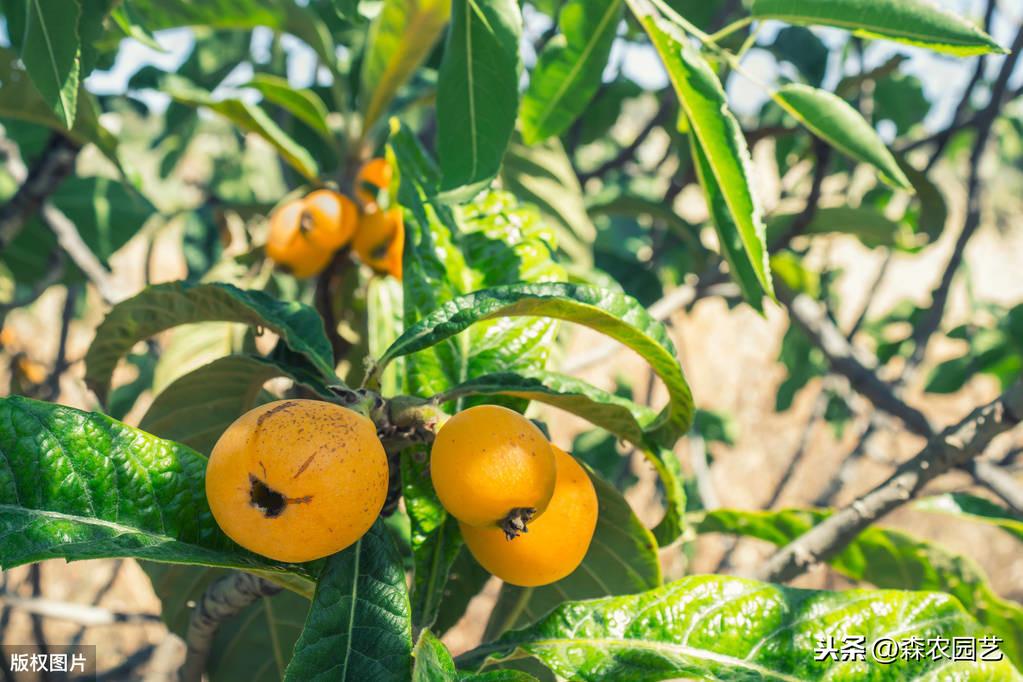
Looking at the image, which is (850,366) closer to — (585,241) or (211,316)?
(585,241)

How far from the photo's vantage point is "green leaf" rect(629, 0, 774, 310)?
81 cm

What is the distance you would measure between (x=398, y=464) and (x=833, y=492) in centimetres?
217

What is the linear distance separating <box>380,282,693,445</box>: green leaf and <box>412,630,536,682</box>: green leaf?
0.82 feet

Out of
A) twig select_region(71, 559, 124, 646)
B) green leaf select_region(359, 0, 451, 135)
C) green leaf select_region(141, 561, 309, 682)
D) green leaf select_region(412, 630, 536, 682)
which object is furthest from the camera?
twig select_region(71, 559, 124, 646)

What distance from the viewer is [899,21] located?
2.61 feet

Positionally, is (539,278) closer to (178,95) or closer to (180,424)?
(180,424)

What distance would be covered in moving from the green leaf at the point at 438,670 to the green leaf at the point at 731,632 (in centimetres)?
9

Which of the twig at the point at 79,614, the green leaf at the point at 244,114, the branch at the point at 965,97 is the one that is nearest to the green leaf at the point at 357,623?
the green leaf at the point at 244,114

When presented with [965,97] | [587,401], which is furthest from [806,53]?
[587,401]

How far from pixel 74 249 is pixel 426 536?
1.20 m

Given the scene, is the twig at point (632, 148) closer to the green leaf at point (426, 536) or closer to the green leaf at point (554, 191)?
the green leaf at point (554, 191)

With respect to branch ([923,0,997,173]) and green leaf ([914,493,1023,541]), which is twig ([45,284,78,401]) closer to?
green leaf ([914,493,1023,541])

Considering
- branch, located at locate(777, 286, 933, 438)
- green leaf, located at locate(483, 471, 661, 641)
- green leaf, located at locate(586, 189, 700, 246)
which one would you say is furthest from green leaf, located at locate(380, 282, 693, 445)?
green leaf, located at locate(586, 189, 700, 246)

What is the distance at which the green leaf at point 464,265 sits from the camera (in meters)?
0.98
